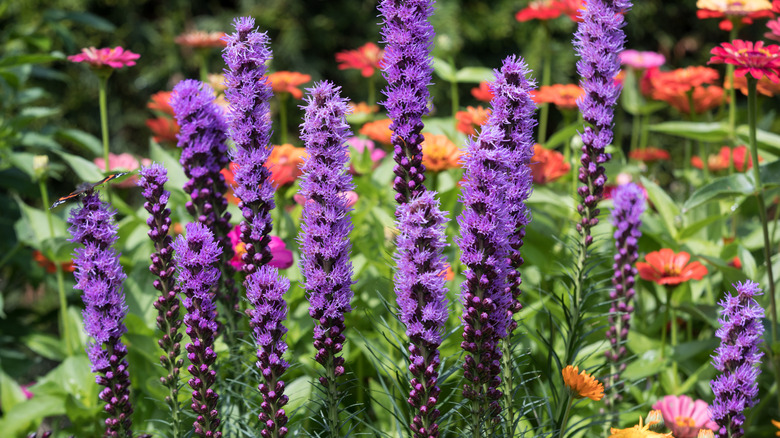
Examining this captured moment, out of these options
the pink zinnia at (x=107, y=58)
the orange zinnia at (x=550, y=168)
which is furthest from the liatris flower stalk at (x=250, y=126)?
the orange zinnia at (x=550, y=168)

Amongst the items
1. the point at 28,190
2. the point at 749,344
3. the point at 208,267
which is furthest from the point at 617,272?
the point at 28,190

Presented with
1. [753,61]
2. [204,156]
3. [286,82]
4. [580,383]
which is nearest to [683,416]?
[580,383]

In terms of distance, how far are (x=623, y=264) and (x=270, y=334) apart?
1146mm

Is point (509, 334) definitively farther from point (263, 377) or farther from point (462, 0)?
point (462, 0)

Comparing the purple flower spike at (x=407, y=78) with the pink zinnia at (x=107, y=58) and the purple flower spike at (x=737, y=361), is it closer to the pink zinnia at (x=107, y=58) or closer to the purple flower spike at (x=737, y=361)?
the purple flower spike at (x=737, y=361)

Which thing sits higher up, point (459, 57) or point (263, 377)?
point (459, 57)

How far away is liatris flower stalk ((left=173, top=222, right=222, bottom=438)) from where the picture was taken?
1.38m

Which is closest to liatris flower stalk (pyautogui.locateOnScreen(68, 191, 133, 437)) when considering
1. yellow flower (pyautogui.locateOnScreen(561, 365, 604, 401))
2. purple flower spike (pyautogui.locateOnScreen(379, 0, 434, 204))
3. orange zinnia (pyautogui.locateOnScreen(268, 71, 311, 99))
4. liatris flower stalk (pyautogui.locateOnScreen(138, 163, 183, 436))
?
liatris flower stalk (pyautogui.locateOnScreen(138, 163, 183, 436))

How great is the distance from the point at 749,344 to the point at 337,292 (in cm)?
89

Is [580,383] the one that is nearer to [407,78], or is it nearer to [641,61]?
[407,78]

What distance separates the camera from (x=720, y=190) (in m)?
1.99

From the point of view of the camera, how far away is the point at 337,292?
1368 millimetres

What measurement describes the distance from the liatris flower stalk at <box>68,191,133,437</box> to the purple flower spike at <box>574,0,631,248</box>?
3.55 ft

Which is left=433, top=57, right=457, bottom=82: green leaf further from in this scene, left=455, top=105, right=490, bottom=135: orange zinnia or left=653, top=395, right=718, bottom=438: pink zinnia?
left=653, top=395, right=718, bottom=438: pink zinnia
